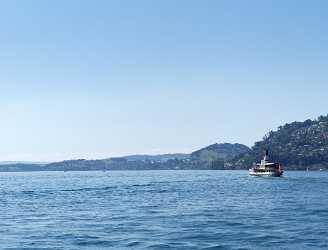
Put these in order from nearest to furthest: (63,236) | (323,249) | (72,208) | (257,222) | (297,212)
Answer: (323,249) < (63,236) < (257,222) < (297,212) < (72,208)

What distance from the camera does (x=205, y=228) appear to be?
5428 cm

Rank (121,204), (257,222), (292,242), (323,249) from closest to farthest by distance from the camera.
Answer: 1. (323,249)
2. (292,242)
3. (257,222)
4. (121,204)

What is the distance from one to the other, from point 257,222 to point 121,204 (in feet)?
108

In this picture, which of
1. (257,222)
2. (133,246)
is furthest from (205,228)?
(133,246)

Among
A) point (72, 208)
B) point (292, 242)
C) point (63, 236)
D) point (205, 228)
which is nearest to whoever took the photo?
point (292, 242)

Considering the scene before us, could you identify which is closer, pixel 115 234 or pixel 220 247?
pixel 220 247

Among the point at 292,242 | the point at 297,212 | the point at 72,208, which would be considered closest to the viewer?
the point at 292,242

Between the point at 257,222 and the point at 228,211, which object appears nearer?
the point at 257,222

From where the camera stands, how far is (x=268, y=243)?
45094 mm

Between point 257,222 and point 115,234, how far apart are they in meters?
16.6

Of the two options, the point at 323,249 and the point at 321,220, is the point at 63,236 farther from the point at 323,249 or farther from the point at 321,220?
the point at 321,220

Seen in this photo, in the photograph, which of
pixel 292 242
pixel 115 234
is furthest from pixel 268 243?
pixel 115 234

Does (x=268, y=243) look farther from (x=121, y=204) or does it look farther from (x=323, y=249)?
(x=121, y=204)

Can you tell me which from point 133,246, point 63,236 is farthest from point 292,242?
point 63,236
